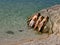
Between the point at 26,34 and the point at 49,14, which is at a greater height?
the point at 49,14

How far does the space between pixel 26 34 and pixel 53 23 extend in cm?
276

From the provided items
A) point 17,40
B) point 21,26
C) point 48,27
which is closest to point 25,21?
point 21,26

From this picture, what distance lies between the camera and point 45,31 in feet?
82.6

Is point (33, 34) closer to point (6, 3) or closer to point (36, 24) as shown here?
point (36, 24)

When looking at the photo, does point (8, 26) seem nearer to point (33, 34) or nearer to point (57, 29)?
point (33, 34)

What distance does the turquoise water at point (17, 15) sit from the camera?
24562mm

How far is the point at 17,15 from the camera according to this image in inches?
1216

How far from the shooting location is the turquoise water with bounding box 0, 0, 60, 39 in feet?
80.6

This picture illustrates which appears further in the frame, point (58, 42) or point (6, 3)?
point (6, 3)

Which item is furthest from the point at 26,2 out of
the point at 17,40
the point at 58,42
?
the point at 58,42

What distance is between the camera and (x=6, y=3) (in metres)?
36.7

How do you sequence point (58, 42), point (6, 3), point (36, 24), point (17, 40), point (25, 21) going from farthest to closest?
point (6, 3) < point (25, 21) < point (36, 24) < point (17, 40) < point (58, 42)

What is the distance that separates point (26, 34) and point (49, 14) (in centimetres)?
376

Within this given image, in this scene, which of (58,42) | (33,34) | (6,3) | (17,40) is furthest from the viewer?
(6,3)
